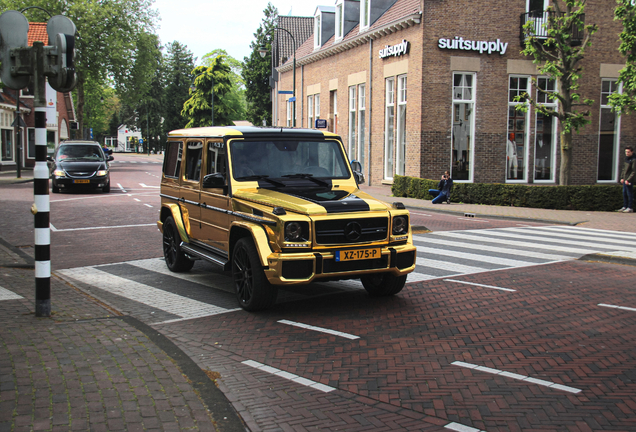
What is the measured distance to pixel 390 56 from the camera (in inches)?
1075

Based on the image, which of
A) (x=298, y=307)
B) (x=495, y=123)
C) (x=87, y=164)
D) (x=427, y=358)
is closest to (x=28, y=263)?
(x=298, y=307)

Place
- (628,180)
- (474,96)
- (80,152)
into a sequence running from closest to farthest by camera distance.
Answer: (628,180)
(80,152)
(474,96)

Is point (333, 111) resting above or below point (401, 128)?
above

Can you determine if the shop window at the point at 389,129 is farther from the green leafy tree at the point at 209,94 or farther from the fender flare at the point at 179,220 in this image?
the green leafy tree at the point at 209,94

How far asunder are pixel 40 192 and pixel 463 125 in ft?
69.5

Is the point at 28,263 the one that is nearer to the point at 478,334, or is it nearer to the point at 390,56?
the point at 478,334

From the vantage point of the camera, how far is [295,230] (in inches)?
246

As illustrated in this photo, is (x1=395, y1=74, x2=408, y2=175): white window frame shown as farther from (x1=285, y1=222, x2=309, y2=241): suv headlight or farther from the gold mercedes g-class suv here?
(x1=285, y1=222, x2=309, y2=241): suv headlight

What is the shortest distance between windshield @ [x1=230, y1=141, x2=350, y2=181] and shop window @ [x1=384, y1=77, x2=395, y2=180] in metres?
20.2

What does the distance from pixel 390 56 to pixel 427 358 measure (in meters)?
23.8

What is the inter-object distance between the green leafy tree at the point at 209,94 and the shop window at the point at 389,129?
50485mm

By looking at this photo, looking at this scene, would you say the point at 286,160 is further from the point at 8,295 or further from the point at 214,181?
the point at 8,295

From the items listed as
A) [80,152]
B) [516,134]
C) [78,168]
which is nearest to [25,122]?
[80,152]

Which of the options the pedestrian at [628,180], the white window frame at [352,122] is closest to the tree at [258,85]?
the white window frame at [352,122]
